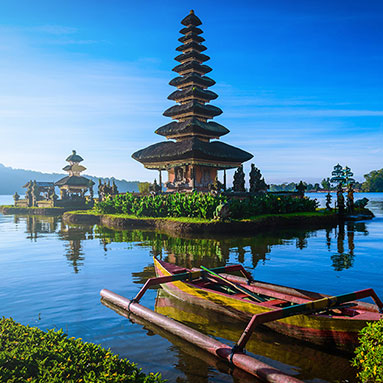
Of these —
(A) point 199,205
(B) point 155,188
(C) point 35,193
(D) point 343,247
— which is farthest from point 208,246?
(C) point 35,193

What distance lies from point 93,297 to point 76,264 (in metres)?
4.47

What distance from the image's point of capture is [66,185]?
2072 inches

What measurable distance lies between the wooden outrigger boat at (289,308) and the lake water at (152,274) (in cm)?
28

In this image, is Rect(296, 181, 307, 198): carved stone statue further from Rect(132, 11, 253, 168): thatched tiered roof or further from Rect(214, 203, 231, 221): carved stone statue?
Rect(214, 203, 231, 221): carved stone statue

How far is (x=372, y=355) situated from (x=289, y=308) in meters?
1.43

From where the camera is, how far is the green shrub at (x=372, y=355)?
3.60 m

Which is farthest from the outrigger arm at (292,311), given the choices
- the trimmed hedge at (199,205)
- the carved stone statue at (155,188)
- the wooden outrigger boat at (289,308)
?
the carved stone statue at (155,188)

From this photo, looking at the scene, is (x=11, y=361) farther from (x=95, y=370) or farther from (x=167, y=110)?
(x=167, y=110)

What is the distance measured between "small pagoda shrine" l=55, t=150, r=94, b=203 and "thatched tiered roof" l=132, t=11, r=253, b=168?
1779 centimetres

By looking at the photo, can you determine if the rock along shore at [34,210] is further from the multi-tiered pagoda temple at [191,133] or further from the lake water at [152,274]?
the lake water at [152,274]

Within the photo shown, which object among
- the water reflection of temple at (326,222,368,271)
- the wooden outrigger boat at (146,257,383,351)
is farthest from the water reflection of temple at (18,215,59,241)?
the water reflection of temple at (326,222,368,271)

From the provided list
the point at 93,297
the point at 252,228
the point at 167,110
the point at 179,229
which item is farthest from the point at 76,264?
the point at 167,110

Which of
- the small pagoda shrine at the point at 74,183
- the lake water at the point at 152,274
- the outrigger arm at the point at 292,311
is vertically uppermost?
the small pagoda shrine at the point at 74,183

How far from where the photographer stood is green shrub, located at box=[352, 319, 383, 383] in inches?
142
